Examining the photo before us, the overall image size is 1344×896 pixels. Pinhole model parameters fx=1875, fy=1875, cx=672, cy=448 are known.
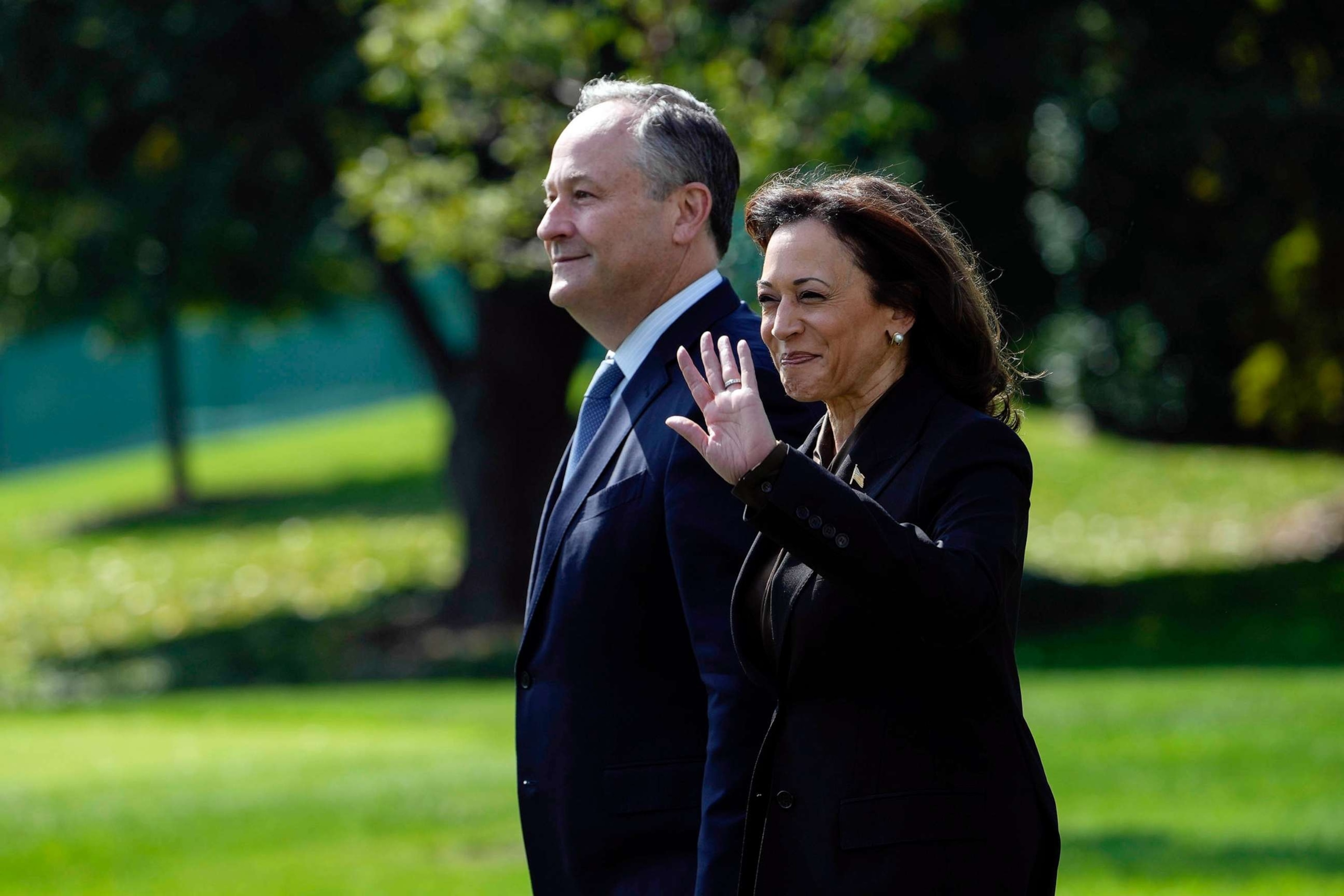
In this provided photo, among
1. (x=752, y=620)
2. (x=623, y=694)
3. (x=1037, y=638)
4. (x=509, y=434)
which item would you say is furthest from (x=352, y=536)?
(x=752, y=620)

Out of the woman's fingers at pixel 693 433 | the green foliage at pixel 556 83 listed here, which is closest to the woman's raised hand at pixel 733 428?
the woman's fingers at pixel 693 433

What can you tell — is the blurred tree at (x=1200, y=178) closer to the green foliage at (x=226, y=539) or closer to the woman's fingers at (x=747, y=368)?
the green foliage at (x=226, y=539)

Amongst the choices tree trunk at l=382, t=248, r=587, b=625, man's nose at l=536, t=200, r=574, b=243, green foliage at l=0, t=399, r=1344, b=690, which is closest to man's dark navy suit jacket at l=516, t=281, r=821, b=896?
man's nose at l=536, t=200, r=574, b=243

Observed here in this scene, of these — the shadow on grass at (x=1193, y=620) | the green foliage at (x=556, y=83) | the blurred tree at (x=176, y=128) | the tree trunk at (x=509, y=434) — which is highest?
the blurred tree at (x=176, y=128)

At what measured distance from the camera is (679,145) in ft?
12.3

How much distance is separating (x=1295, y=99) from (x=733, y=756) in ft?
56.5

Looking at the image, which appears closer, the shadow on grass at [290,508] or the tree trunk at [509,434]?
the tree trunk at [509,434]

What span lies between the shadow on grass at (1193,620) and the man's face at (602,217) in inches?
609

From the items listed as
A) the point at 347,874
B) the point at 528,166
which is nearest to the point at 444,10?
the point at 528,166

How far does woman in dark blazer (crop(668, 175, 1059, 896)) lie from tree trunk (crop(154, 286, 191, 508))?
125 ft

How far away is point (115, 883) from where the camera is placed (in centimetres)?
977

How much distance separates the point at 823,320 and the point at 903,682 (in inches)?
23.5

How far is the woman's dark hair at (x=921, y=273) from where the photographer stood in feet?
10.1

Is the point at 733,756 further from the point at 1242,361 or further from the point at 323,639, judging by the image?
the point at 1242,361
